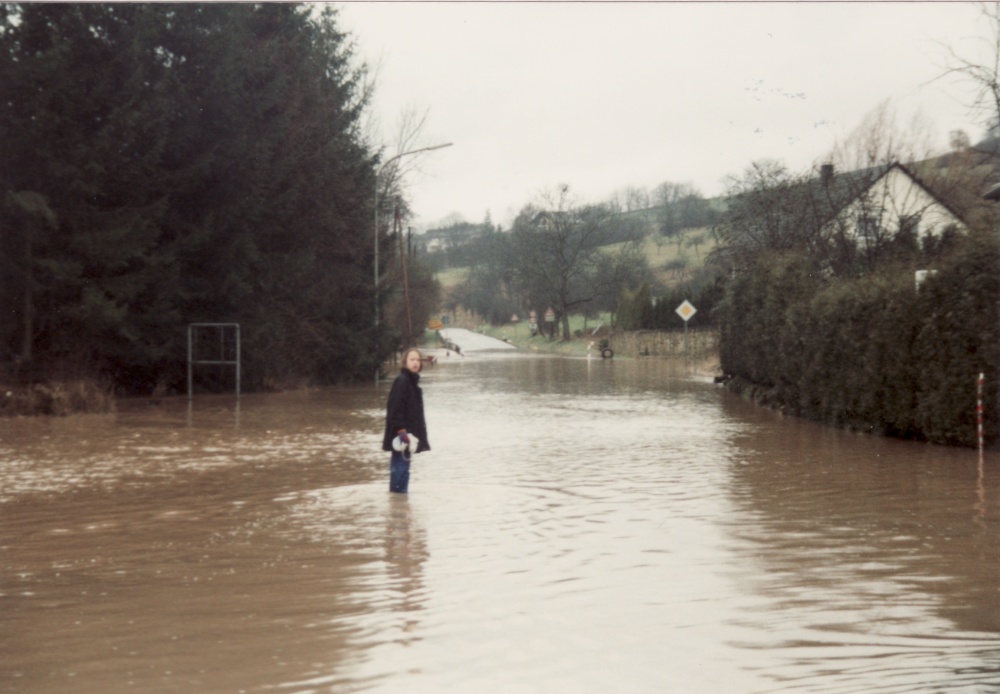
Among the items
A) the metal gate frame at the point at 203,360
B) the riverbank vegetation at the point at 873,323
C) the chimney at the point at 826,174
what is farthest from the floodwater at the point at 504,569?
the chimney at the point at 826,174

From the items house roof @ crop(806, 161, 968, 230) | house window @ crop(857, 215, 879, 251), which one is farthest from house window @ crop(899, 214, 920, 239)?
house roof @ crop(806, 161, 968, 230)

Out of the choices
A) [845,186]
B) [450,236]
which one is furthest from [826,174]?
[450,236]

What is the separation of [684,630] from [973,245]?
12022 mm

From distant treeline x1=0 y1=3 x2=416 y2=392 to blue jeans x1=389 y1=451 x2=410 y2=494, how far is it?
16.4 m

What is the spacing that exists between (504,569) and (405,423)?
4350 mm

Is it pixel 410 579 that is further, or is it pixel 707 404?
pixel 707 404

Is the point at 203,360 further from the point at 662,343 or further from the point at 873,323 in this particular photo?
the point at 662,343

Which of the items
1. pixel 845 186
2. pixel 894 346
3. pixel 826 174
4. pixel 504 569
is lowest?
pixel 504 569

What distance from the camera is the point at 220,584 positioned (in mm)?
8352

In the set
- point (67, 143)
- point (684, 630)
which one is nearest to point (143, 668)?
point (684, 630)

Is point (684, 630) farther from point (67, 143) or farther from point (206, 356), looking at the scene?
point (206, 356)

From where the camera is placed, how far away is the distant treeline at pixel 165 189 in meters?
27.2

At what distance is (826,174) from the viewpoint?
40.3m

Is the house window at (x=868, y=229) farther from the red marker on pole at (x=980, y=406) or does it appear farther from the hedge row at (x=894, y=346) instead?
the red marker on pole at (x=980, y=406)
